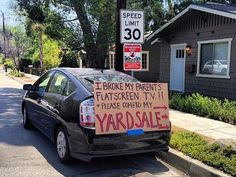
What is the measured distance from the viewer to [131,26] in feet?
25.5

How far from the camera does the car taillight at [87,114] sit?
17.7ft

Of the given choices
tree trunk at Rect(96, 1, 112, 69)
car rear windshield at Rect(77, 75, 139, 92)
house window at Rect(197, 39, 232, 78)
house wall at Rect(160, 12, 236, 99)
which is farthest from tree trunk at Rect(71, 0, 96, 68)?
car rear windshield at Rect(77, 75, 139, 92)

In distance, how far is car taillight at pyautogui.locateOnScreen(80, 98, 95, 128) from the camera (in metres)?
5.39

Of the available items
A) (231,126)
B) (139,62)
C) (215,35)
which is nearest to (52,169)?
(139,62)

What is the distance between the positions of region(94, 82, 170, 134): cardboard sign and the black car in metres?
0.11

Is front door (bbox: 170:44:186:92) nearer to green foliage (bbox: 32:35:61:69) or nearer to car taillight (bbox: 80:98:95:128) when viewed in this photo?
car taillight (bbox: 80:98:95:128)

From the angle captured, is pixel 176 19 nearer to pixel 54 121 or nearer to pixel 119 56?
pixel 119 56

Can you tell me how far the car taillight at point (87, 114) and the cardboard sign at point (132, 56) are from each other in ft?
8.08

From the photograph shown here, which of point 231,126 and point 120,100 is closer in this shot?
point 120,100

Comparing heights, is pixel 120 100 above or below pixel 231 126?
above

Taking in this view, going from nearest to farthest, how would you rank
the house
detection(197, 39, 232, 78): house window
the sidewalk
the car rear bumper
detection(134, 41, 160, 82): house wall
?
1. the car rear bumper
2. the sidewalk
3. the house
4. detection(197, 39, 232, 78): house window
5. detection(134, 41, 160, 82): house wall

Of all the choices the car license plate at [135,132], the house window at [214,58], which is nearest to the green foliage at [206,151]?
the car license plate at [135,132]

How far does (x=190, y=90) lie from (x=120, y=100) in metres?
10.7

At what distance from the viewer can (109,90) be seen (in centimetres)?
583
